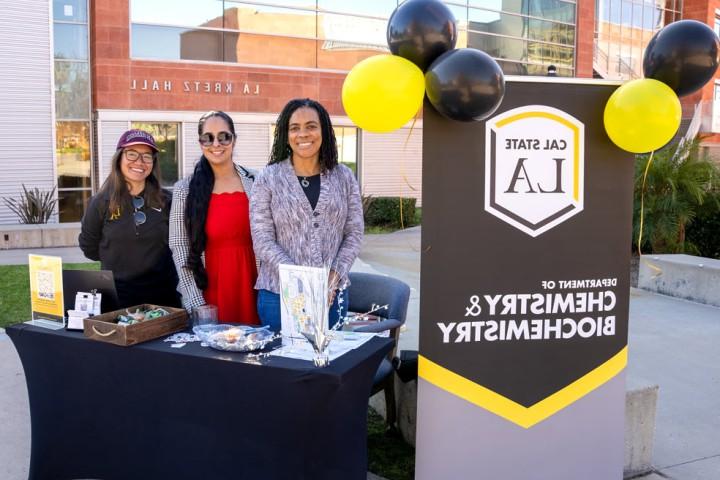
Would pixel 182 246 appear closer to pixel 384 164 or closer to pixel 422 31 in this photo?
pixel 422 31

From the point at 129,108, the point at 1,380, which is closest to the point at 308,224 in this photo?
the point at 1,380

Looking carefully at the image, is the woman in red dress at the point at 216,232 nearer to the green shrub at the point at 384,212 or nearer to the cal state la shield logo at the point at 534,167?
the cal state la shield logo at the point at 534,167

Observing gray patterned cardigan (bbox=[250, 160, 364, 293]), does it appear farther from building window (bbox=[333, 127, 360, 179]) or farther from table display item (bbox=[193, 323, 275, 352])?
building window (bbox=[333, 127, 360, 179])

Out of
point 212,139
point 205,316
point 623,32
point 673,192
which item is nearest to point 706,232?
point 673,192

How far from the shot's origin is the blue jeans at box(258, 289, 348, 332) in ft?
11.1

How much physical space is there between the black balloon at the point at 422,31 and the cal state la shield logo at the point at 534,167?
14.1 inches

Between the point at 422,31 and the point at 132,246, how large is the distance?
75.3 inches

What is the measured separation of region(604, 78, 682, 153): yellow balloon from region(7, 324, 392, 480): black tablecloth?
1304 mm

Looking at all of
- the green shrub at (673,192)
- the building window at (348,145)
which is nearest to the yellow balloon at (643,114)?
the green shrub at (673,192)

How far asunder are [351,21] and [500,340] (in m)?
17.1

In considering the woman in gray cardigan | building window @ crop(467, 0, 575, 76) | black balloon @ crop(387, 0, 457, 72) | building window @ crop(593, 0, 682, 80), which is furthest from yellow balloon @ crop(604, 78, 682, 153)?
building window @ crop(593, 0, 682, 80)

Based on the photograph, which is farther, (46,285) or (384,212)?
(384,212)

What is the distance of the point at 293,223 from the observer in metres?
3.28

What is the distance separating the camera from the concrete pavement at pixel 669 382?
379 cm
